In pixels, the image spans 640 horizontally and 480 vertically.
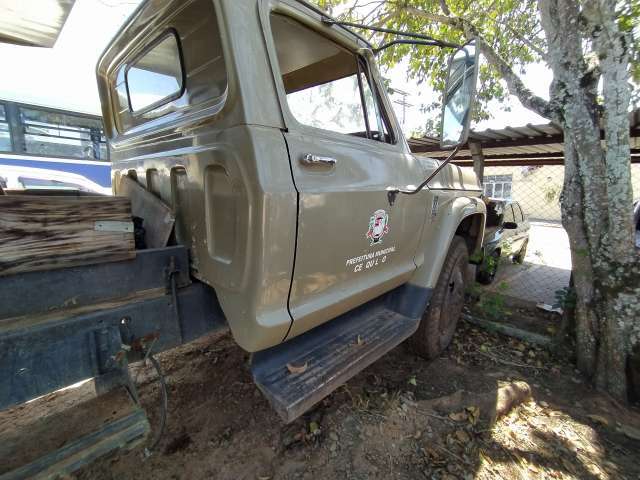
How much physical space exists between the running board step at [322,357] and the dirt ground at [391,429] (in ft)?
1.96

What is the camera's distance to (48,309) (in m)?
1.16

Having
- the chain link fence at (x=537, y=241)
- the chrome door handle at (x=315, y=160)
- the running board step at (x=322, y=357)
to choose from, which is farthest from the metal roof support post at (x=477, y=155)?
the chrome door handle at (x=315, y=160)

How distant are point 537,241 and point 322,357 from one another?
36.4 feet

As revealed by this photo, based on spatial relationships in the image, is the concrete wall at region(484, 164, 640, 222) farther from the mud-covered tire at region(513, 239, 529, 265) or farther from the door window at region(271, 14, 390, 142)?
the door window at region(271, 14, 390, 142)

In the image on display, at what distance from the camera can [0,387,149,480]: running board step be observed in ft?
3.39

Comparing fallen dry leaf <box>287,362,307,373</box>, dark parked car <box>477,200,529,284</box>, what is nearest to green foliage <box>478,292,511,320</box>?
dark parked car <box>477,200,529,284</box>

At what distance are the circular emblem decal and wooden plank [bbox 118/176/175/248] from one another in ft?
3.36

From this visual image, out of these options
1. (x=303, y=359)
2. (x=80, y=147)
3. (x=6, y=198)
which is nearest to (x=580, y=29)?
(x=303, y=359)

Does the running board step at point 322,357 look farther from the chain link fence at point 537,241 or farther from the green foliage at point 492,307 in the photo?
the chain link fence at point 537,241

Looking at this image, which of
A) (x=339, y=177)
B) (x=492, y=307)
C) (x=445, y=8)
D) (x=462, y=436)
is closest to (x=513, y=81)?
(x=445, y=8)

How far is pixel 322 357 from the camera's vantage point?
70.4 inches

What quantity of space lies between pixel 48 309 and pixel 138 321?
11.8 inches

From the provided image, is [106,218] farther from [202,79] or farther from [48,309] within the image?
[202,79]

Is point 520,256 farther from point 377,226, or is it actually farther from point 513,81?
point 377,226
